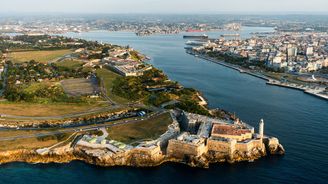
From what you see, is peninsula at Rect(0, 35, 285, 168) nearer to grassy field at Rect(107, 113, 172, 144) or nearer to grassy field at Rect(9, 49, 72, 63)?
grassy field at Rect(107, 113, 172, 144)

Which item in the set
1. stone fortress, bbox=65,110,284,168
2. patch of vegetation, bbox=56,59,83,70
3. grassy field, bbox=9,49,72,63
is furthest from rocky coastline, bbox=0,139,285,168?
grassy field, bbox=9,49,72,63

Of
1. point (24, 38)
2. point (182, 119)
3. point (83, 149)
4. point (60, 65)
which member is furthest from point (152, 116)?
point (24, 38)

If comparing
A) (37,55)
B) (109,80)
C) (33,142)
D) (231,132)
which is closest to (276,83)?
(109,80)

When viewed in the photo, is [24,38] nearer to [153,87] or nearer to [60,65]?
[60,65]

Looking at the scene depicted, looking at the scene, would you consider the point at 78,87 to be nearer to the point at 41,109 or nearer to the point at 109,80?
the point at 109,80

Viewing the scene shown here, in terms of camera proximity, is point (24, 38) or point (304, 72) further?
point (24, 38)

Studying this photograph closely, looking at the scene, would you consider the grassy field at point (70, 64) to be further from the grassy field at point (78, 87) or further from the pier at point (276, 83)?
the pier at point (276, 83)
